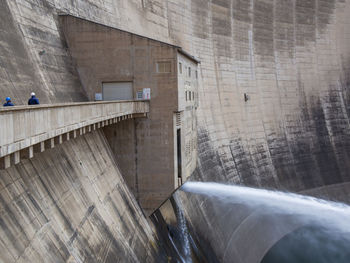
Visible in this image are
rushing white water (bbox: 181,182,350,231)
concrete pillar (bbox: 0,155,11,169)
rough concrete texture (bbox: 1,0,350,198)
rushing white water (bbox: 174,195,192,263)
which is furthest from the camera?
rough concrete texture (bbox: 1,0,350,198)

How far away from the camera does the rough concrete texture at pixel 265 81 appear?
21422mm

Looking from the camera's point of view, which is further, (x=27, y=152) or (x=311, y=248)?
(x=311, y=248)

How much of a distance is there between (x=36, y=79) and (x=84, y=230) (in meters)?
4.22

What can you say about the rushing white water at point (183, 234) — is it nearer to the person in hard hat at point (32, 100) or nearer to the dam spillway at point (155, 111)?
the dam spillway at point (155, 111)

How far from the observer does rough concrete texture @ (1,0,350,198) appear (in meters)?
21.4

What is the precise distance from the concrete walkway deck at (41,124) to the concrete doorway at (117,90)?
2938 mm

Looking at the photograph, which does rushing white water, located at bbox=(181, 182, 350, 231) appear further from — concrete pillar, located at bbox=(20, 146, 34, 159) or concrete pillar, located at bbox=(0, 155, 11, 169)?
concrete pillar, located at bbox=(0, 155, 11, 169)

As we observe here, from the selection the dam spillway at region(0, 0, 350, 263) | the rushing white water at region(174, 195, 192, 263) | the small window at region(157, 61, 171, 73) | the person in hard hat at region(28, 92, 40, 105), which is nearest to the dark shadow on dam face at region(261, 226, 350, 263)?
the rushing white water at region(174, 195, 192, 263)

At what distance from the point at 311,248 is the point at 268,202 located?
3.88m

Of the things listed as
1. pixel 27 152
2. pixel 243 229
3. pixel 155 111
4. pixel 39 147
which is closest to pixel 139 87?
pixel 155 111

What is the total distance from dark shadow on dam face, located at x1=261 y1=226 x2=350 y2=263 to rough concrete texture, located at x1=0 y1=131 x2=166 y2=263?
6711mm

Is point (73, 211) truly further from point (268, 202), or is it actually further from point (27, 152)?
point (268, 202)

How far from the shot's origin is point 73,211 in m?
9.25

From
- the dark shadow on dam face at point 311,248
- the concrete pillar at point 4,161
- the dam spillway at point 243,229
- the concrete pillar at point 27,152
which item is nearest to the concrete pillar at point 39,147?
the concrete pillar at point 27,152
